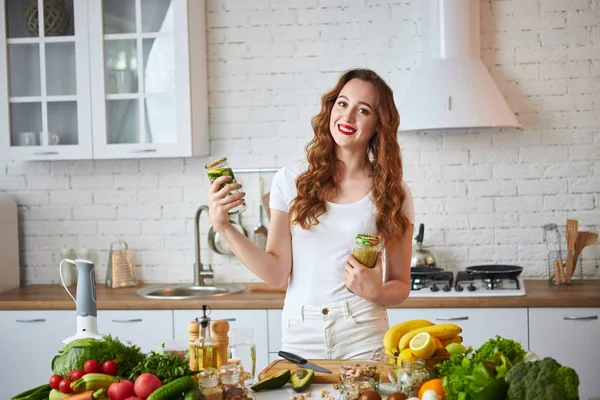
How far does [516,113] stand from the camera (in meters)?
4.43

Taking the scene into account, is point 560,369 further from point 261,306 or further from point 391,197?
point 261,306

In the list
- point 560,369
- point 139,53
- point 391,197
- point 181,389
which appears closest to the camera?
point 560,369

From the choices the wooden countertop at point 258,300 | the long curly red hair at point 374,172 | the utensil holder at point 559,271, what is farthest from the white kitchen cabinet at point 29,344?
the utensil holder at point 559,271

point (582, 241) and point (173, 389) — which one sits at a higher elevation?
point (582, 241)

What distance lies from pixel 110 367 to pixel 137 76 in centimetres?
258

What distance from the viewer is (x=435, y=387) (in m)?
1.93

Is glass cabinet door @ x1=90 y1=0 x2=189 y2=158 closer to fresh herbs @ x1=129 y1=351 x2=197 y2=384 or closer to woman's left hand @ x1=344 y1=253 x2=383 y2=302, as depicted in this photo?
woman's left hand @ x1=344 y1=253 x2=383 y2=302

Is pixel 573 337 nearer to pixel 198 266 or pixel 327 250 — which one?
pixel 327 250

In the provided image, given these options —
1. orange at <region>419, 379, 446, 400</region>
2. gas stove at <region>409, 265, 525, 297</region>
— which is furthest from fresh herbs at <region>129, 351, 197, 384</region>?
gas stove at <region>409, 265, 525, 297</region>

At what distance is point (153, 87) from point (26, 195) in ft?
3.69

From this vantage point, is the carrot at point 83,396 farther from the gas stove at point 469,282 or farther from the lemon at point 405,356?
the gas stove at point 469,282

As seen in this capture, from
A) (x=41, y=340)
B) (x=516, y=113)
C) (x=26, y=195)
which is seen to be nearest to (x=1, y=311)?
(x=41, y=340)

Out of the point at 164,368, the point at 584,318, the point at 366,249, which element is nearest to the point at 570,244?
the point at 584,318

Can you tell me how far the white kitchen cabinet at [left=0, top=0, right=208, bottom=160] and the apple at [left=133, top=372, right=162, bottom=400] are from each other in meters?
2.47
